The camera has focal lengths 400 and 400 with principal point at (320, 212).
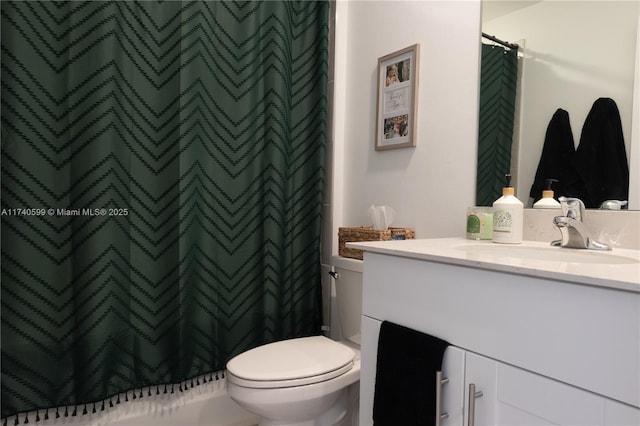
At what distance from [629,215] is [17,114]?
1857 millimetres

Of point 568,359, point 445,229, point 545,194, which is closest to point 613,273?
point 568,359

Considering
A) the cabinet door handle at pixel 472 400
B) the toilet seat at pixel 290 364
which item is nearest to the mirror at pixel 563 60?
the cabinet door handle at pixel 472 400

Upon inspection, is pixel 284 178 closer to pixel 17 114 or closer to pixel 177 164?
pixel 177 164

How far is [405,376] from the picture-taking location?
0.95 m

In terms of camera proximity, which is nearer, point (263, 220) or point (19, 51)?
point (19, 51)

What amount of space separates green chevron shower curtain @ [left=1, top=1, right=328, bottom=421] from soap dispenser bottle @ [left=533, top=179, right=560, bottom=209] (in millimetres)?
910

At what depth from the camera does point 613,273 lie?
27.0 inches

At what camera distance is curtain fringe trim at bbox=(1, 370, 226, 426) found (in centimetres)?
133

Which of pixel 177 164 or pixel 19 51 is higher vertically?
pixel 19 51

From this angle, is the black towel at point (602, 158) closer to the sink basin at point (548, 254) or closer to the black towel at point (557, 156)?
the black towel at point (557, 156)

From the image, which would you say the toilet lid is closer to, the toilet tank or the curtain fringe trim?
the toilet tank

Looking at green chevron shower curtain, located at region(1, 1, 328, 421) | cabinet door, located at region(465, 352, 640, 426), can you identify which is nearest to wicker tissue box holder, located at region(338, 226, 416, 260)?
green chevron shower curtain, located at region(1, 1, 328, 421)

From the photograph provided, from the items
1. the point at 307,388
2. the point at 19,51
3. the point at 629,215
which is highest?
the point at 19,51

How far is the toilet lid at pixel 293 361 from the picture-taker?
48.9 inches
